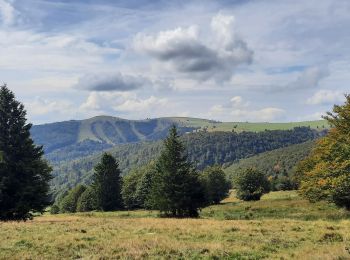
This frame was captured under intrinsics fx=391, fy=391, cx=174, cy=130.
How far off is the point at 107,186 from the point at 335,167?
58090mm

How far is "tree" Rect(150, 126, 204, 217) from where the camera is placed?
5181 centimetres

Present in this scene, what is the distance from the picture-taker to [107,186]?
89812 millimetres

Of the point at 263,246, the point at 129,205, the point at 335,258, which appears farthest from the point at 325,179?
the point at 129,205

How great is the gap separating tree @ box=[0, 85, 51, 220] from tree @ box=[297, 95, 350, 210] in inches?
1219

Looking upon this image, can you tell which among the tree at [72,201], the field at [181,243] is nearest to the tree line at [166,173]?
the field at [181,243]

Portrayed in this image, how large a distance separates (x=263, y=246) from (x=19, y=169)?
3135 cm

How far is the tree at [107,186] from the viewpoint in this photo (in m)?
89.8

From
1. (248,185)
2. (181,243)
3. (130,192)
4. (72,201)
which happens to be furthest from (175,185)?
(72,201)

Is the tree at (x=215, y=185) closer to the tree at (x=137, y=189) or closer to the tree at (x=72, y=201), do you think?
the tree at (x=137, y=189)

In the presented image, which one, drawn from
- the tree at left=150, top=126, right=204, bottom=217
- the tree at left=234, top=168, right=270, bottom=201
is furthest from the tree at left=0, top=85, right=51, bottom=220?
the tree at left=234, top=168, right=270, bottom=201

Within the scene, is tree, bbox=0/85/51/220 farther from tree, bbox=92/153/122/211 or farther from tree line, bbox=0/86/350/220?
tree, bbox=92/153/122/211

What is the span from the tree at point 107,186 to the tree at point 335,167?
50.5 meters

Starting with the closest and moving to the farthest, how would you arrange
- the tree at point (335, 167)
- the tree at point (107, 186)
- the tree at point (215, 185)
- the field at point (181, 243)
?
1. the field at point (181, 243)
2. the tree at point (335, 167)
3. the tree at point (107, 186)
4. the tree at point (215, 185)

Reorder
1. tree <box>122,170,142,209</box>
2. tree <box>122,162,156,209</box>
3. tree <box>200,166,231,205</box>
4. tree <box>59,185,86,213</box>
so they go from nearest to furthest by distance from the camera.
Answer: tree <box>122,162,156,209</box> < tree <box>122,170,142,209</box> < tree <box>200,166,231,205</box> < tree <box>59,185,86,213</box>
